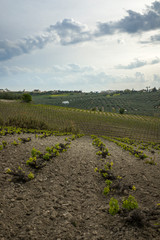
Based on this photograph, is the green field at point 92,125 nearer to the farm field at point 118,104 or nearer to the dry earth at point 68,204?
the dry earth at point 68,204

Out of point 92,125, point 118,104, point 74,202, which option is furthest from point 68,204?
point 118,104

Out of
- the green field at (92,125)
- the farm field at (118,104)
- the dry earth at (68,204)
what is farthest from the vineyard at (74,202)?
the farm field at (118,104)

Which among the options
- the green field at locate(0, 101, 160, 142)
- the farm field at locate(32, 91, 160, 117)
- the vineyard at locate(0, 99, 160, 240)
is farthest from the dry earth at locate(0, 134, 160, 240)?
the farm field at locate(32, 91, 160, 117)

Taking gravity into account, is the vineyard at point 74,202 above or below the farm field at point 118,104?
below

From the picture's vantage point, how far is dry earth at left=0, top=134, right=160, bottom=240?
144 inches

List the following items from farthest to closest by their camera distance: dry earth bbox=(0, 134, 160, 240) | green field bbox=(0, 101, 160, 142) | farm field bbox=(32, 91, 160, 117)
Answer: farm field bbox=(32, 91, 160, 117) < green field bbox=(0, 101, 160, 142) < dry earth bbox=(0, 134, 160, 240)

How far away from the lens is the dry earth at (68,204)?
3.65 meters

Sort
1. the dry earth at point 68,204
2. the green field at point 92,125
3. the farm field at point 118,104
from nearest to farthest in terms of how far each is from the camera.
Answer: the dry earth at point 68,204
the green field at point 92,125
the farm field at point 118,104

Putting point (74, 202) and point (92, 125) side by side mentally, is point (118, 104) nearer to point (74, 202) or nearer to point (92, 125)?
point (92, 125)

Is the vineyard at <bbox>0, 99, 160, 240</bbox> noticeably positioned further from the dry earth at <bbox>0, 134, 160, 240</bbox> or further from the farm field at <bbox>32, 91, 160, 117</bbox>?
the farm field at <bbox>32, 91, 160, 117</bbox>

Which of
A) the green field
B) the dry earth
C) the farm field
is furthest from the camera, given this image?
the farm field

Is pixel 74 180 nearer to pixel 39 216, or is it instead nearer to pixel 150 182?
pixel 39 216

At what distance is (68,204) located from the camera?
484 cm

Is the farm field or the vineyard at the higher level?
the farm field
